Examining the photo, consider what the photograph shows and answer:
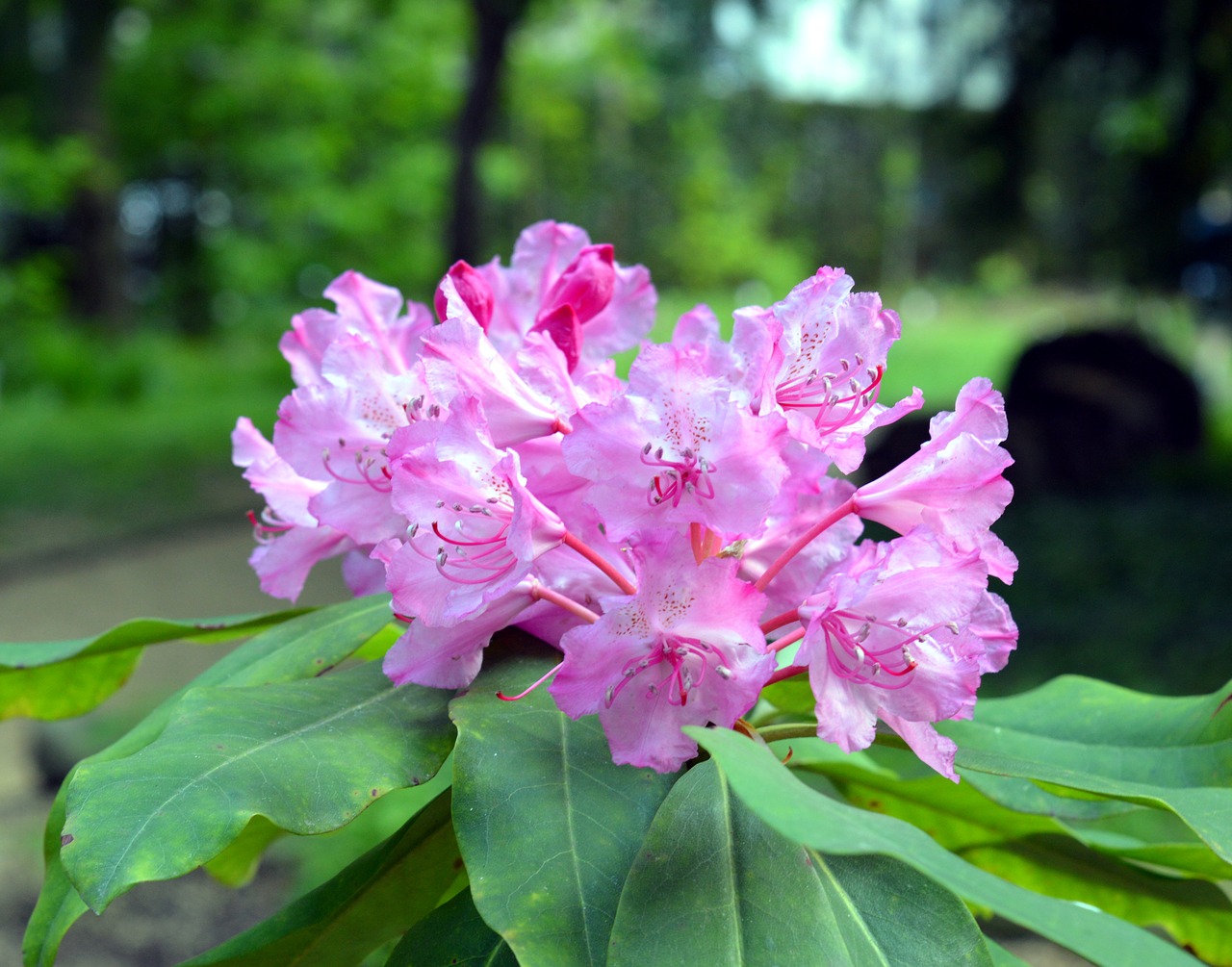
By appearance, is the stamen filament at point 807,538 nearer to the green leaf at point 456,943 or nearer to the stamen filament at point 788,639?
the stamen filament at point 788,639

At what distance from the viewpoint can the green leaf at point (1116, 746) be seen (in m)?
0.72

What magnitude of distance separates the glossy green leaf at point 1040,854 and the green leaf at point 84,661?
0.50 metres

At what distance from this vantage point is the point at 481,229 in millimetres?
9500

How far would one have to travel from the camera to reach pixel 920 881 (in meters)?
0.73

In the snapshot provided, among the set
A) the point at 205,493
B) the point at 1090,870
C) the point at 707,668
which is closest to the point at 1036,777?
the point at 707,668

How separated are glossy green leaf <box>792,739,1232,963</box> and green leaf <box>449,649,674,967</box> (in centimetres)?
34

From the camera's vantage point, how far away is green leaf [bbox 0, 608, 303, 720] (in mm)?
975

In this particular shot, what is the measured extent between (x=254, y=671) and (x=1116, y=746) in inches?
25.5

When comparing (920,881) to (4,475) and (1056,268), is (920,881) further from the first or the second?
(4,475)

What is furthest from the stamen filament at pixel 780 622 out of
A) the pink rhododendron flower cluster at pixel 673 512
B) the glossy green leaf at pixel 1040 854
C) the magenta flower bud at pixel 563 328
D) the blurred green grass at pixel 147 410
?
the blurred green grass at pixel 147 410

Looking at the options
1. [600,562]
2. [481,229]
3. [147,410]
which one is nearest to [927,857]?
[600,562]

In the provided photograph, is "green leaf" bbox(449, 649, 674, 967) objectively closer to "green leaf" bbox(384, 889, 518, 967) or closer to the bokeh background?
"green leaf" bbox(384, 889, 518, 967)

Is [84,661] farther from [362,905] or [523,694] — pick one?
[523,694]

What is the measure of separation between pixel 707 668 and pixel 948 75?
6376mm
